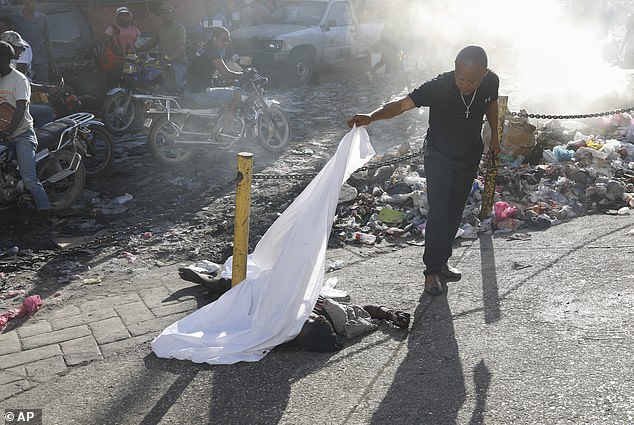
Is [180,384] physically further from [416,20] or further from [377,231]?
[416,20]

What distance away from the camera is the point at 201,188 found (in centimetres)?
841

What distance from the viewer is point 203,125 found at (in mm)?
9430

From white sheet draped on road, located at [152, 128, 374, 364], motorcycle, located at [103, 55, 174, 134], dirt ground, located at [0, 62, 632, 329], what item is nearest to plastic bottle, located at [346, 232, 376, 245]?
dirt ground, located at [0, 62, 632, 329]

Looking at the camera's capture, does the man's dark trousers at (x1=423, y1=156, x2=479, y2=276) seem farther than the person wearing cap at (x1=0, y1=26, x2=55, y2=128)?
No

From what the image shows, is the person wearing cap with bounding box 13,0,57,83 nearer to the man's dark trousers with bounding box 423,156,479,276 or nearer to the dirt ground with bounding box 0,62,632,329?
the dirt ground with bounding box 0,62,632,329

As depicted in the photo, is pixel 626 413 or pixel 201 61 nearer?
pixel 626 413

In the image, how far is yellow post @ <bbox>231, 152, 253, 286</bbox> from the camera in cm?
424

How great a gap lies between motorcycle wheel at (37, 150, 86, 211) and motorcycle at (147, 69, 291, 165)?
60.4 inches

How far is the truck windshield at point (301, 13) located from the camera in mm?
Result: 16219

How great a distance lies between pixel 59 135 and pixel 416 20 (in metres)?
14.6

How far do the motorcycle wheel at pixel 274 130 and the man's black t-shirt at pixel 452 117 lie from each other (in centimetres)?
514

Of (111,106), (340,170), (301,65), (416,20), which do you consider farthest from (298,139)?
(416,20)

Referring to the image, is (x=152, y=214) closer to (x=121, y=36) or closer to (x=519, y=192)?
(x=519, y=192)

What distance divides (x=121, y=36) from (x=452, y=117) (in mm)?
9192
